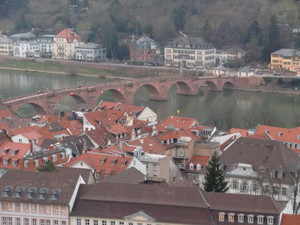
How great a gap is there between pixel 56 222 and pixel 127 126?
70.9 ft

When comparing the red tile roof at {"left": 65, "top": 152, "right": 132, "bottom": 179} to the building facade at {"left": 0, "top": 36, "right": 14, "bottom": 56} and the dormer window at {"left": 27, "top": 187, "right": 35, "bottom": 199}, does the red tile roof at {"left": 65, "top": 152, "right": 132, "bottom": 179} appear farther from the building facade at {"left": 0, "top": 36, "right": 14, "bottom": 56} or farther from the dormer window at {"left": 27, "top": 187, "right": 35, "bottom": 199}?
the building facade at {"left": 0, "top": 36, "right": 14, "bottom": 56}

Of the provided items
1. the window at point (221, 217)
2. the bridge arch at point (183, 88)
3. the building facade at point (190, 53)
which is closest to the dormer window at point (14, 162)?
the window at point (221, 217)

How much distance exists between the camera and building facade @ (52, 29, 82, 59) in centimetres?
12019

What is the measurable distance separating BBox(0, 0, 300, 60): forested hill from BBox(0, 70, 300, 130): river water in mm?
17945

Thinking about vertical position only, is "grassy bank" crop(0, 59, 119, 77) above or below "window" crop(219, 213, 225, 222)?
below

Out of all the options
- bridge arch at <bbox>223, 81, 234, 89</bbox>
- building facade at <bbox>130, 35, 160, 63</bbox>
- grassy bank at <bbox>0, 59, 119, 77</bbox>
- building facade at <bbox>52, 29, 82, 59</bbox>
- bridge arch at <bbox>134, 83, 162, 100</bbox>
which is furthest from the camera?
building facade at <bbox>52, 29, 82, 59</bbox>

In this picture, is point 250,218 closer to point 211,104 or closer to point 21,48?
point 211,104

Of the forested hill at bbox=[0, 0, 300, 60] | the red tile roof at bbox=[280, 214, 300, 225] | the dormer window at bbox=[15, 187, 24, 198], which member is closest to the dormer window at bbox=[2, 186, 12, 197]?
the dormer window at bbox=[15, 187, 24, 198]

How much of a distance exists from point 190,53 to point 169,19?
48.9 ft

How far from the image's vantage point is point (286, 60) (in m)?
99.2

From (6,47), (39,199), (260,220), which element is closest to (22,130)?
(39,199)

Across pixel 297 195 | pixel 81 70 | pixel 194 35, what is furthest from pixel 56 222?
pixel 194 35

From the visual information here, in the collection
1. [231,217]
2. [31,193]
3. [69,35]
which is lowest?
[231,217]

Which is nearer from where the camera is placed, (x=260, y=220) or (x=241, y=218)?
(x=260, y=220)
